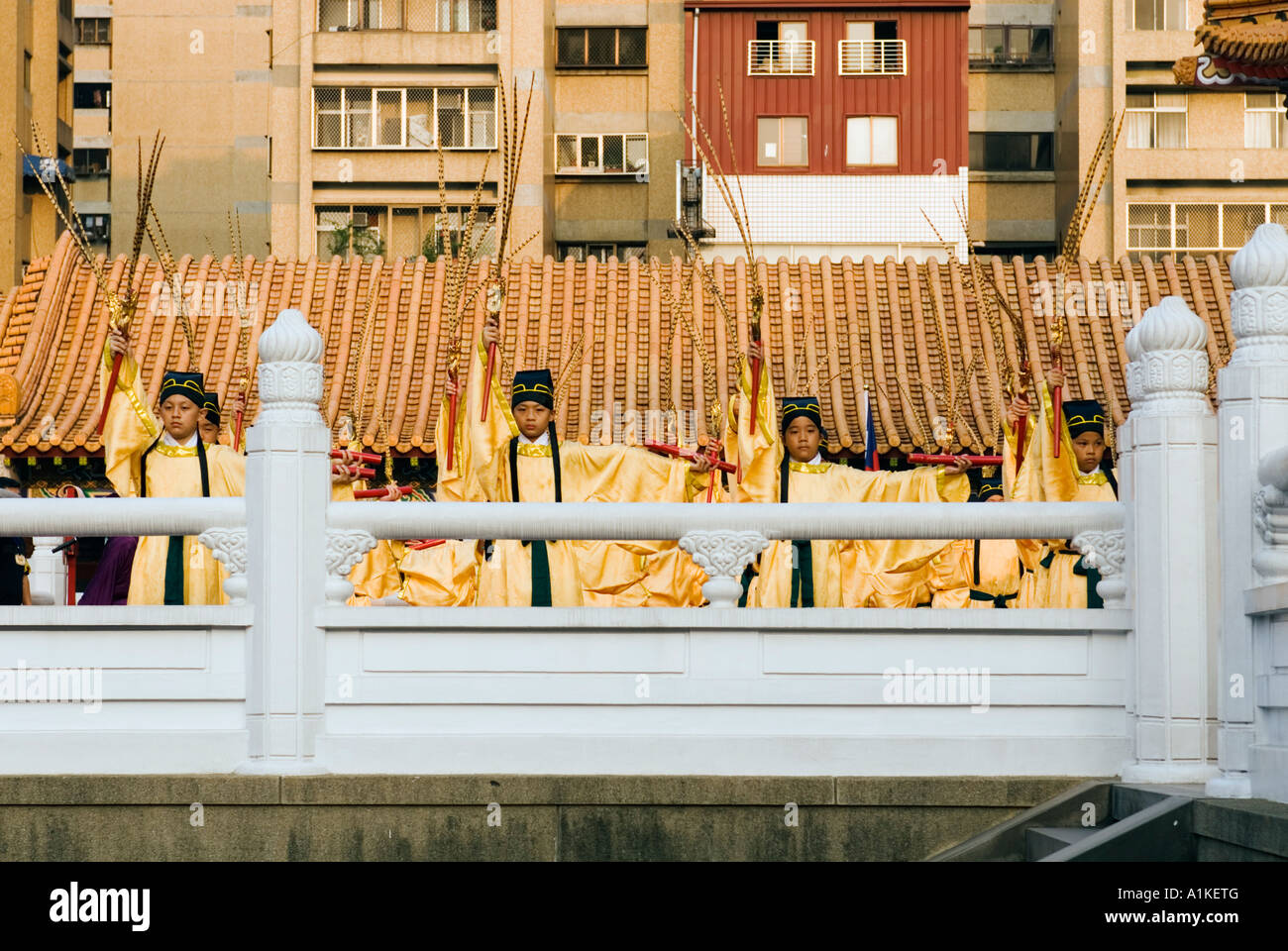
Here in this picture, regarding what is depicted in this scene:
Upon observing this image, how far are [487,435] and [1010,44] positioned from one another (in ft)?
97.8

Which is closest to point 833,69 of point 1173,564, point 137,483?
point 137,483

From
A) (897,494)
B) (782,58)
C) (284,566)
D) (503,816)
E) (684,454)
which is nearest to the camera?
(503,816)

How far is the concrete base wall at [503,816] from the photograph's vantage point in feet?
22.4

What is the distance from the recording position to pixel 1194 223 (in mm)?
33125

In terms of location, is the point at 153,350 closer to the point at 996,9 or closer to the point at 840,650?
the point at 840,650

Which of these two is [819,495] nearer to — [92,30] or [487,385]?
[487,385]

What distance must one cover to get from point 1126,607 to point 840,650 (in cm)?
109

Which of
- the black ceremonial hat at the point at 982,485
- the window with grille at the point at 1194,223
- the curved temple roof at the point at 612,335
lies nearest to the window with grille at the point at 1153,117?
the window with grille at the point at 1194,223

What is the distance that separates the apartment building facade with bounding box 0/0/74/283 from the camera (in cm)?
3447

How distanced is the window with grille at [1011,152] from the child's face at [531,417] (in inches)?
1126

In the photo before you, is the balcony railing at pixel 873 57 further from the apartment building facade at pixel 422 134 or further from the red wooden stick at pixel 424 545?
the red wooden stick at pixel 424 545

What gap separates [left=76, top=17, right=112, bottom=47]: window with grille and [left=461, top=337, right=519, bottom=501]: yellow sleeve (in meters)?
36.6

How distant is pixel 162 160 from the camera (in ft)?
128

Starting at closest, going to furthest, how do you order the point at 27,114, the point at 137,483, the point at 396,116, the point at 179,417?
the point at 137,483
the point at 179,417
the point at 396,116
the point at 27,114
